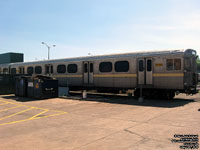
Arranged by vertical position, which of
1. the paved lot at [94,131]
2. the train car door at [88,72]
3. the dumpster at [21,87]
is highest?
the train car door at [88,72]

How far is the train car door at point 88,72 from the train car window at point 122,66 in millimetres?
2483

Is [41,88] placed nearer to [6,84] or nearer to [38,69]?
[6,84]

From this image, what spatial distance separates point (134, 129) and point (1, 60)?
161 feet

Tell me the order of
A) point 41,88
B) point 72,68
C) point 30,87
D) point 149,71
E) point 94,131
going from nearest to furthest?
1. point 94,131
2. point 149,71
3. point 41,88
4. point 30,87
5. point 72,68

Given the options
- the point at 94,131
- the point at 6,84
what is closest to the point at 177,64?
the point at 94,131

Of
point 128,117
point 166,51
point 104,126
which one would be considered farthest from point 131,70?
point 104,126

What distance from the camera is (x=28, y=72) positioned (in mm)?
23781

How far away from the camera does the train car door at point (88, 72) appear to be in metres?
18.0

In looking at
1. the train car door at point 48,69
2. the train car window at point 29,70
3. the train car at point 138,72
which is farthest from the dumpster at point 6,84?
the train car at point 138,72

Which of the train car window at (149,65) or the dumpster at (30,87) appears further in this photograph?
the dumpster at (30,87)

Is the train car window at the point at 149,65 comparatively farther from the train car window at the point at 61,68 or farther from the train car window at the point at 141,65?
the train car window at the point at 61,68

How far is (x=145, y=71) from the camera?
49.2 ft

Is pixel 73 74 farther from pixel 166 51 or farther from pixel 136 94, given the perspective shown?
pixel 166 51

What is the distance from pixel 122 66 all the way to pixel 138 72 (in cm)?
145
